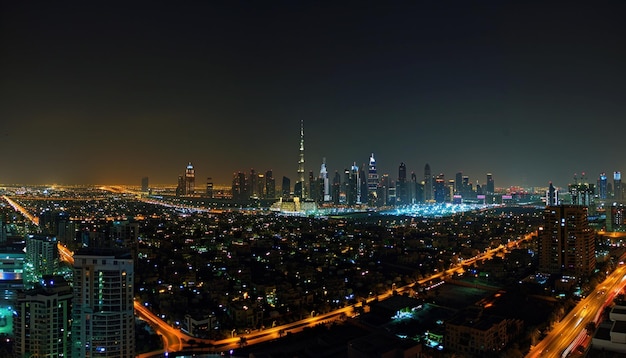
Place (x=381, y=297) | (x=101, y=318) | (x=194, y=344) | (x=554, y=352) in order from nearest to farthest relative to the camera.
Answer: (x=101, y=318)
(x=554, y=352)
(x=194, y=344)
(x=381, y=297)

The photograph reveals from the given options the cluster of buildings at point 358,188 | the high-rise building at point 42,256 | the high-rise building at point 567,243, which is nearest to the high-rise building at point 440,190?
the cluster of buildings at point 358,188

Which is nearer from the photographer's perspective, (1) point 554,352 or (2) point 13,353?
(2) point 13,353

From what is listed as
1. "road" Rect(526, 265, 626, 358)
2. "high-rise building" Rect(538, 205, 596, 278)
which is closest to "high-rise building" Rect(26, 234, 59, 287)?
"road" Rect(526, 265, 626, 358)

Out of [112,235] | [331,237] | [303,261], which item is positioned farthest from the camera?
[331,237]

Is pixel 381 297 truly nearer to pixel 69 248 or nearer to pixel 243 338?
pixel 243 338

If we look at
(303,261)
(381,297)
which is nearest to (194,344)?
(381,297)

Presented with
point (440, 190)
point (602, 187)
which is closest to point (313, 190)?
point (440, 190)

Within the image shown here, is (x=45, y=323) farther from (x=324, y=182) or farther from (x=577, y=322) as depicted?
(x=324, y=182)
